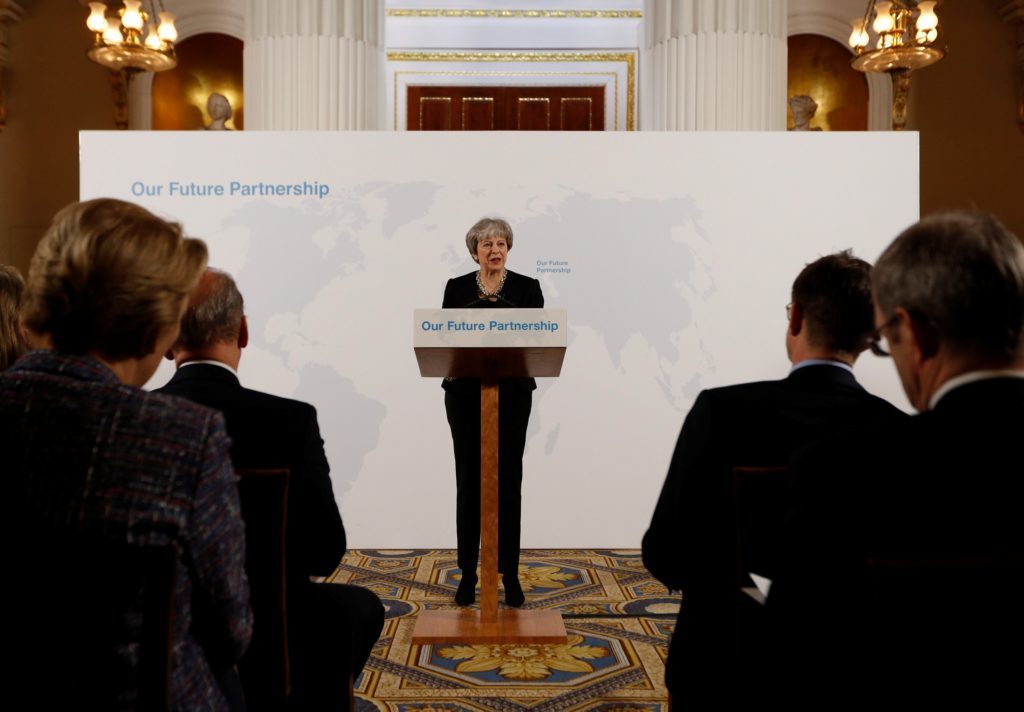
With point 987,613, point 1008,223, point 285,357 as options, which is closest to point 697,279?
point 285,357

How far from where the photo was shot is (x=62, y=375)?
1315 millimetres

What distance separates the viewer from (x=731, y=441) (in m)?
2.10

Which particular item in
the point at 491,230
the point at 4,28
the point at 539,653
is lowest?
the point at 539,653

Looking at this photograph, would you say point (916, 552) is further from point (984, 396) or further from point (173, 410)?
point (173, 410)

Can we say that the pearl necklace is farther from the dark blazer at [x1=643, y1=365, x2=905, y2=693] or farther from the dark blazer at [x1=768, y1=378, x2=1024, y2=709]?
the dark blazer at [x1=768, y1=378, x2=1024, y2=709]

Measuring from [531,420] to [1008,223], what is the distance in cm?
787

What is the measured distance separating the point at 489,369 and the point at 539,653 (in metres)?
1.07

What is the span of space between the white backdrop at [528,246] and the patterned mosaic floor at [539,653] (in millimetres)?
705

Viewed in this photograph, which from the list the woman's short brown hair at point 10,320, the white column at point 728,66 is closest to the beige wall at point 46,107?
the white column at point 728,66

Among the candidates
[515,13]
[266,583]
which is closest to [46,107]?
[515,13]

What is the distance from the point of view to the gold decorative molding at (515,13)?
1217 centimetres

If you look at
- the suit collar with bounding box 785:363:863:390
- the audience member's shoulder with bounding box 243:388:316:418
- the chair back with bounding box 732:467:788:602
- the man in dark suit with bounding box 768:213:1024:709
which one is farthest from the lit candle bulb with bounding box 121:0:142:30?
the man in dark suit with bounding box 768:213:1024:709

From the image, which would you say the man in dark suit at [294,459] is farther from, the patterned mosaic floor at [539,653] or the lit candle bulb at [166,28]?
the lit candle bulb at [166,28]

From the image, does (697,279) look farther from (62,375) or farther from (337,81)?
(62,375)
